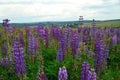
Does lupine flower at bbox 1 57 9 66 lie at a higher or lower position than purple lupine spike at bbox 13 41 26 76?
lower

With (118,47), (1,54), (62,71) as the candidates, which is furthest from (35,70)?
(118,47)

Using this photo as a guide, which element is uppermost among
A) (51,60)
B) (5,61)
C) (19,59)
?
(19,59)

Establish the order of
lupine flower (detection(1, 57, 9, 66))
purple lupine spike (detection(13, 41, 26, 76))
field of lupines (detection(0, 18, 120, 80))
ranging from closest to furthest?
purple lupine spike (detection(13, 41, 26, 76)) < field of lupines (detection(0, 18, 120, 80)) < lupine flower (detection(1, 57, 9, 66))

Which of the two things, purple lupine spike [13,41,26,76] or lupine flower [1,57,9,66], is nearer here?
purple lupine spike [13,41,26,76]

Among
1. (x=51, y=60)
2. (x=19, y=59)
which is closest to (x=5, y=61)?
(x=19, y=59)

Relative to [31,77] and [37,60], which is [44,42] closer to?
[37,60]

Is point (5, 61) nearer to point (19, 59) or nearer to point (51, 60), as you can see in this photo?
point (19, 59)

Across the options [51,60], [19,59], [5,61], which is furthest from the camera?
[51,60]

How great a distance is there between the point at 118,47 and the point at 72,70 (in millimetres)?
5099

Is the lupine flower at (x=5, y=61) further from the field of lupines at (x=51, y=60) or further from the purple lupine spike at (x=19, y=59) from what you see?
the purple lupine spike at (x=19, y=59)

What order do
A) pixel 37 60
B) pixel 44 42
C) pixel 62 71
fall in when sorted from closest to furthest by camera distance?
pixel 62 71, pixel 37 60, pixel 44 42

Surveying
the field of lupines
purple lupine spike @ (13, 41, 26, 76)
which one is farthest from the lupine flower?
purple lupine spike @ (13, 41, 26, 76)

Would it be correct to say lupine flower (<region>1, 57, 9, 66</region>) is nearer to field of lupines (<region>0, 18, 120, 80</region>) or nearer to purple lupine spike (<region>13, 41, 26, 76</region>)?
field of lupines (<region>0, 18, 120, 80</region>)

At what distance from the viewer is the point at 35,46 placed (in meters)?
10.2
